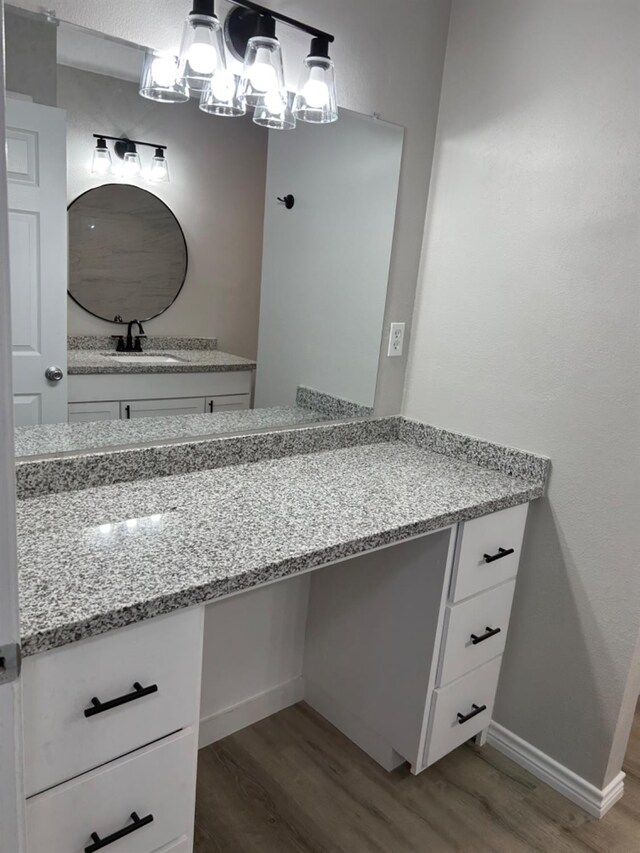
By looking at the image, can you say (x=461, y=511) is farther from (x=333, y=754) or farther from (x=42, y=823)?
(x=42, y=823)

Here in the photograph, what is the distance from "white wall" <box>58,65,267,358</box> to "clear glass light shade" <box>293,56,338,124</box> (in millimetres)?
128

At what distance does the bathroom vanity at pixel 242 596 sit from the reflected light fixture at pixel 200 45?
0.88 metres

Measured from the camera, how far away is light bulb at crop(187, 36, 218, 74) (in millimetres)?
1369

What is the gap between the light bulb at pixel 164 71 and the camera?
54.8 inches

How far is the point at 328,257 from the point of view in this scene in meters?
1.90

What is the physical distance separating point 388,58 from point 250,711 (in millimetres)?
2031

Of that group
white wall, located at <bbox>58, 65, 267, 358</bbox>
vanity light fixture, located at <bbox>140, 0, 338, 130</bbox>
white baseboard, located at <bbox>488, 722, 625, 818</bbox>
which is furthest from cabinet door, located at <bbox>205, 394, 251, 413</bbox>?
white baseboard, located at <bbox>488, 722, 625, 818</bbox>

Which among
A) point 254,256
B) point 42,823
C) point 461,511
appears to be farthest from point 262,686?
point 254,256

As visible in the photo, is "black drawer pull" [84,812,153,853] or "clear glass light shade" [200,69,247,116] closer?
"black drawer pull" [84,812,153,853]

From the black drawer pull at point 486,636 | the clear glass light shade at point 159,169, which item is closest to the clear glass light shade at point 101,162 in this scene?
the clear glass light shade at point 159,169

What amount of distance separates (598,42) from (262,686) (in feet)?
6.87

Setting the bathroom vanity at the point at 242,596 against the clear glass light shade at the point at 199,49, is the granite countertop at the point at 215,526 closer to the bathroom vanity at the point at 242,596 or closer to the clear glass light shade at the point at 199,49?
the bathroom vanity at the point at 242,596

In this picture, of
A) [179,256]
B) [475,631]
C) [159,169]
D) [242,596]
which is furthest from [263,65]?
[475,631]

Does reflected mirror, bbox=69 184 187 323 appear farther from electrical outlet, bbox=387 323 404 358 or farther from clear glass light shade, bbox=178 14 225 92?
electrical outlet, bbox=387 323 404 358
